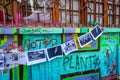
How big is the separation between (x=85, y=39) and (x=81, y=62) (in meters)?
0.71

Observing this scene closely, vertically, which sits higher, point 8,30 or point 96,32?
point 8,30

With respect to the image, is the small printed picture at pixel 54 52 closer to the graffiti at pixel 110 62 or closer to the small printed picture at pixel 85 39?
the small printed picture at pixel 85 39

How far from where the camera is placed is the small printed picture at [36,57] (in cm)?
622

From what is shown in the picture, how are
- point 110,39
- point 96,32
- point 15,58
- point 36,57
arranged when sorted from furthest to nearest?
point 110,39, point 96,32, point 36,57, point 15,58

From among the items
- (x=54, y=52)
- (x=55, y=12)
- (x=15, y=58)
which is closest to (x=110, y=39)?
(x=55, y=12)

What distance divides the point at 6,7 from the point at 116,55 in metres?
4.53

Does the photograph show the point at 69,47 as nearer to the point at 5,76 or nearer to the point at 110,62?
the point at 5,76

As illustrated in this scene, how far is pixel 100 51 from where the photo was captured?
8.26m

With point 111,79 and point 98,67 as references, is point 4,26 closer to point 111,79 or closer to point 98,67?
point 98,67

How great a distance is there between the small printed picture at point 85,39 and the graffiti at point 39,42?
2.86ft

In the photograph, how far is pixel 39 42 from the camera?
260 inches

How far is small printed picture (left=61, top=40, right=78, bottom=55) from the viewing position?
7047 millimetres

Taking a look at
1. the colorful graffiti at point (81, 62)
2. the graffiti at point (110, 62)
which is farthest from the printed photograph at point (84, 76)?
the graffiti at point (110, 62)

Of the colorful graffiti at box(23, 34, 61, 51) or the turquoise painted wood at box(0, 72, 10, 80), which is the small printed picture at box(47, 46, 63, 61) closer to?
the colorful graffiti at box(23, 34, 61, 51)
